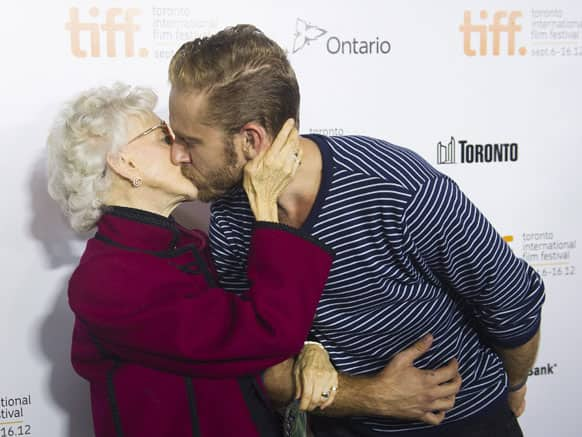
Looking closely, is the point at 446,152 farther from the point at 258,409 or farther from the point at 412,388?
the point at 258,409

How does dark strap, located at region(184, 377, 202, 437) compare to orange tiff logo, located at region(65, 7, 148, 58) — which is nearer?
dark strap, located at region(184, 377, 202, 437)

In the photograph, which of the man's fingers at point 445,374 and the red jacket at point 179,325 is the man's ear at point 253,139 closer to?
the red jacket at point 179,325

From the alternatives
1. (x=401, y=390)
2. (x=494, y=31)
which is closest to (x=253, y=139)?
(x=401, y=390)

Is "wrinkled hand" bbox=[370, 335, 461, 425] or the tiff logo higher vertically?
the tiff logo

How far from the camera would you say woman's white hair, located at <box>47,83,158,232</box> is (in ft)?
4.67

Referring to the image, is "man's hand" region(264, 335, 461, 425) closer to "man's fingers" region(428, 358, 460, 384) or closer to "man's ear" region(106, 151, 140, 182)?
"man's fingers" region(428, 358, 460, 384)

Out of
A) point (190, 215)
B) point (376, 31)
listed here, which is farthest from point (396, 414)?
point (376, 31)

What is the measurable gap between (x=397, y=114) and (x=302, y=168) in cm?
75

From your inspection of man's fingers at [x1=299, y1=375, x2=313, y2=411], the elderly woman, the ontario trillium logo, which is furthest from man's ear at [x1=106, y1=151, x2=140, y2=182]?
the ontario trillium logo

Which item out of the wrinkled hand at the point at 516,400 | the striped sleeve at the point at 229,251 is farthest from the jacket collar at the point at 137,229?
the wrinkled hand at the point at 516,400

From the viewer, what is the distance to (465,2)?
2049 millimetres

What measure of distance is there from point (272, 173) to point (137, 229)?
0.95 feet

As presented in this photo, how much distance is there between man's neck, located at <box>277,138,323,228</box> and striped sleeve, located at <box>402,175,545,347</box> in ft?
0.58

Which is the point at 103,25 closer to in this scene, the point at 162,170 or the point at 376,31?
the point at 162,170
